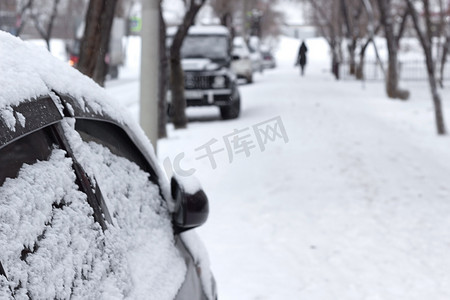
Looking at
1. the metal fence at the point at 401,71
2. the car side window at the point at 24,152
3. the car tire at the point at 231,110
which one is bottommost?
the metal fence at the point at 401,71

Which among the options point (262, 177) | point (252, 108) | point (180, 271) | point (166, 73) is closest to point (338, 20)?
point (252, 108)

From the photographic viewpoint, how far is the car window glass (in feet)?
7.29

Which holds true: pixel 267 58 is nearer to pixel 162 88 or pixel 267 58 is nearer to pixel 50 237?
pixel 162 88

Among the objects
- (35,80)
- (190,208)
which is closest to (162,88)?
(190,208)

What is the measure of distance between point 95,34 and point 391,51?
14.4 metres

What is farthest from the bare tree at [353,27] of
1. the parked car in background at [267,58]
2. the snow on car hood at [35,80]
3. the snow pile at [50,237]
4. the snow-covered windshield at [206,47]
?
the snow pile at [50,237]

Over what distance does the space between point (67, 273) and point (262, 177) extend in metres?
8.76

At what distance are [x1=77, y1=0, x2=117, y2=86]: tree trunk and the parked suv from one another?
30.2 feet

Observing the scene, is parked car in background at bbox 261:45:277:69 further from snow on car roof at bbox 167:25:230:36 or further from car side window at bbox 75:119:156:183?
car side window at bbox 75:119:156:183

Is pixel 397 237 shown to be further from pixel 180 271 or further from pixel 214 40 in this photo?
pixel 214 40

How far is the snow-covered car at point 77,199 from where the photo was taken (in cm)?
167

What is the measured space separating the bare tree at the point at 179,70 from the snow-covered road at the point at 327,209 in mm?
685

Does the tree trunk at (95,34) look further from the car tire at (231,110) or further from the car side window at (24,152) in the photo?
the car tire at (231,110)

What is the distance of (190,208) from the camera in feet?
9.17
